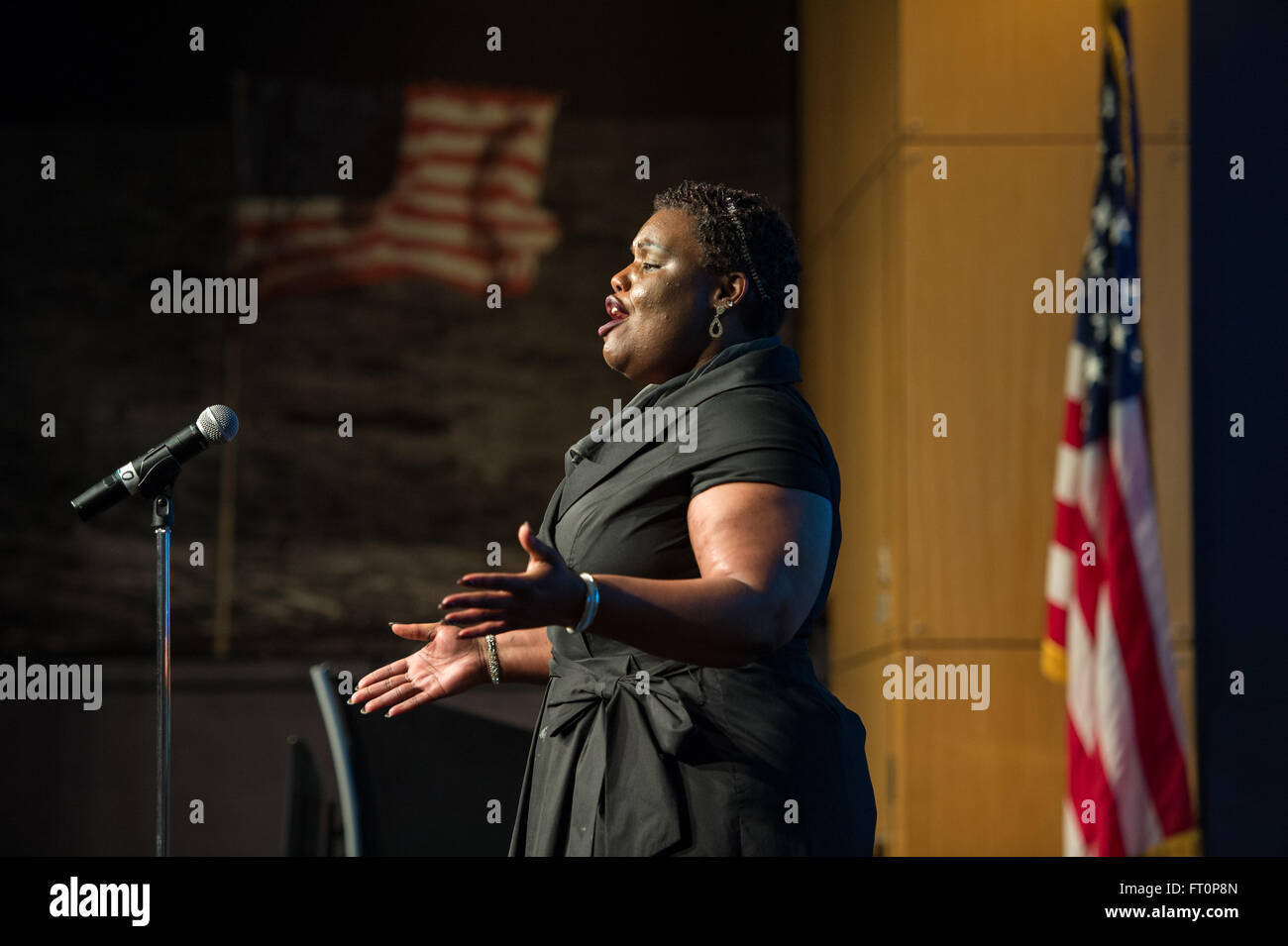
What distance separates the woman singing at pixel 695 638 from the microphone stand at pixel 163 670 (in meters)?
0.57

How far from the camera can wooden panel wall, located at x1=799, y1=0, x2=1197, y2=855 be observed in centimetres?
409

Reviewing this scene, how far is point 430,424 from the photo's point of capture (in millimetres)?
5391

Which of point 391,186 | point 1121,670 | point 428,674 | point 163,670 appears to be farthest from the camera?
point 391,186

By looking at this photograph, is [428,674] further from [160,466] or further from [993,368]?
[993,368]

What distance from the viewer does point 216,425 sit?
239cm

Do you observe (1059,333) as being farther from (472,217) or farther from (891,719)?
(472,217)

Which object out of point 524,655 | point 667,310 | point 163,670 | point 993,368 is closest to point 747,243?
point 667,310

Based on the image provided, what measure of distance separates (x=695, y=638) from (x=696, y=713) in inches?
7.3

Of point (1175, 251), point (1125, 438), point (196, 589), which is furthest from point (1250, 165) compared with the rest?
point (196, 589)

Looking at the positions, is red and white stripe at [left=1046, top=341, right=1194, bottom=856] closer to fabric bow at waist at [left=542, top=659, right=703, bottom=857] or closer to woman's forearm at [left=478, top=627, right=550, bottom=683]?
woman's forearm at [left=478, top=627, right=550, bottom=683]

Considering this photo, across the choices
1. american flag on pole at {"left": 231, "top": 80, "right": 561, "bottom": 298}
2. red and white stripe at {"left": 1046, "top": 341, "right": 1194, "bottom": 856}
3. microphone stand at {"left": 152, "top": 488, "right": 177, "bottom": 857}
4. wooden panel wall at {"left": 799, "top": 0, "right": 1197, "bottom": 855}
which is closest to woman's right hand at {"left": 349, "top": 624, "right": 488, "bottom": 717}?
microphone stand at {"left": 152, "top": 488, "right": 177, "bottom": 857}

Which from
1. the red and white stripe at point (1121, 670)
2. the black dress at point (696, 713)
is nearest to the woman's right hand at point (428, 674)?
the black dress at point (696, 713)

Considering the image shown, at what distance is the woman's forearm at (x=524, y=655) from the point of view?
200cm

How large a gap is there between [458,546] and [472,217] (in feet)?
3.89
